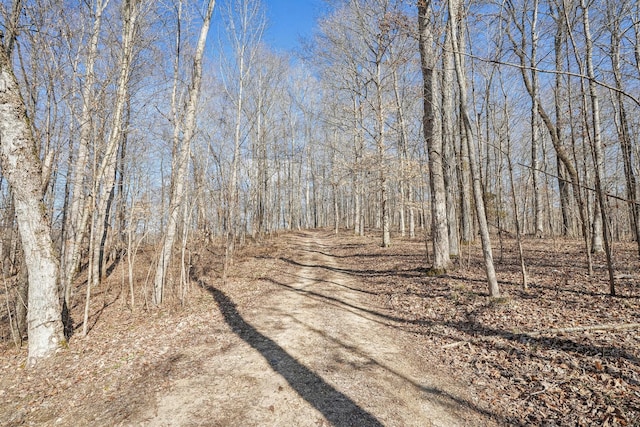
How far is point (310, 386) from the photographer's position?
12.7 ft

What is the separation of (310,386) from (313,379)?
0.16 m

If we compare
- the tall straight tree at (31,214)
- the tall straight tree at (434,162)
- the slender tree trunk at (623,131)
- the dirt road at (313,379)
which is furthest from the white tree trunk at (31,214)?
the slender tree trunk at (623,131)

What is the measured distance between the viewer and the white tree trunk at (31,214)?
465cm

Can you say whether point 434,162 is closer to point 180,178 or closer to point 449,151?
point 449,151

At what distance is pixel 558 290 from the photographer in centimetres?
617

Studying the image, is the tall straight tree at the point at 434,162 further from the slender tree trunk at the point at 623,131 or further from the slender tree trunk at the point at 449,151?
the slender tree trunk at the point at 623,131

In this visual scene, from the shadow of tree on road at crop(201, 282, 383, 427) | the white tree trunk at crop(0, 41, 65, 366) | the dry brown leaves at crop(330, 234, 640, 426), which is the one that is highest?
the white tree trunk at crop(0, 41, 65, 366)

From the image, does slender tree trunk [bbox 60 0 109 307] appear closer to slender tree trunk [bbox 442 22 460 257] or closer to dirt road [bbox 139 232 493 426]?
dirt road [bbox 139 232 493 426]

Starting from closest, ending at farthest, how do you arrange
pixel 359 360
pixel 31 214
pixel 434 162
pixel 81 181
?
pixel 359 360 < pixel 31 214 < pixel 434 162 < pixel 81 181

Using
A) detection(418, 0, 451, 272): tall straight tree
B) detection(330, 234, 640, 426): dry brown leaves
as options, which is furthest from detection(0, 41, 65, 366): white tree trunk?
detection(418, 0, 451, 272): tall straight tree

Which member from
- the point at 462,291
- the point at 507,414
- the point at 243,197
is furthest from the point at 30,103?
the point at 243,197

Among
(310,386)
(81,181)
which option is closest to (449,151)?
(310,386)

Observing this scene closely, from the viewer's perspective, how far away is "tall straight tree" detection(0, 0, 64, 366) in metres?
4.65

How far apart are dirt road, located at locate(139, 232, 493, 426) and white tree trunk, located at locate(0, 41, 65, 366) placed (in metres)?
2.43
